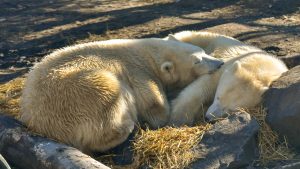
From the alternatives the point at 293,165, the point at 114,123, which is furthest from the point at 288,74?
the point at 114,123

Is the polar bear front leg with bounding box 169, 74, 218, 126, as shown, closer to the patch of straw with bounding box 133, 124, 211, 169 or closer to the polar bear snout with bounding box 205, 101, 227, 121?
the polar bear snout with bounding box 205, 101, 227, 121

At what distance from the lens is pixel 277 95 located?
5473 mm

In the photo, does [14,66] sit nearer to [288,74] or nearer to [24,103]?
[24,103]

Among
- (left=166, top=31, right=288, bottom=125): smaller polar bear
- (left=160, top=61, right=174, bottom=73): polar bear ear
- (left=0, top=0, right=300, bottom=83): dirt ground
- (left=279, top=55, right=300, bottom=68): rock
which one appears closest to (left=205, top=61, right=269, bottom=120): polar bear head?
(left=166, top=31, right=288, bottom=125): smaller polar bear

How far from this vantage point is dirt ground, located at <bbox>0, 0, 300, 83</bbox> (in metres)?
8.16

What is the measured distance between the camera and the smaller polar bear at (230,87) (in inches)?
220

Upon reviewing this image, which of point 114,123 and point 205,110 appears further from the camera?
point 205,110

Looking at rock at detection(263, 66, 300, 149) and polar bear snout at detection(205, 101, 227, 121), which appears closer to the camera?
rock at detection(263, 66, 300, 149)

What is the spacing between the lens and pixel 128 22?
9344mm

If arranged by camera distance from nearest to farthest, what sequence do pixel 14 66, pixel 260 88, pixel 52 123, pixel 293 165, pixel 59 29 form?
1. pixel 293 165
2. pixel 52 123
3. pixel 260 88
4. pixel 14 66
5. pixel 59 29

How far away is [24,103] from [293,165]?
2.35 meters

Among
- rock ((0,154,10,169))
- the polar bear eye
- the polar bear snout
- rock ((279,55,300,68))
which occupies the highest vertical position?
the polar bear eye

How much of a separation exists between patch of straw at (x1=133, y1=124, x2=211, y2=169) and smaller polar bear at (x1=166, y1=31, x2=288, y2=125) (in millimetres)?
363

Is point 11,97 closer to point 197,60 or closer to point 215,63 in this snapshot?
point 197,60
